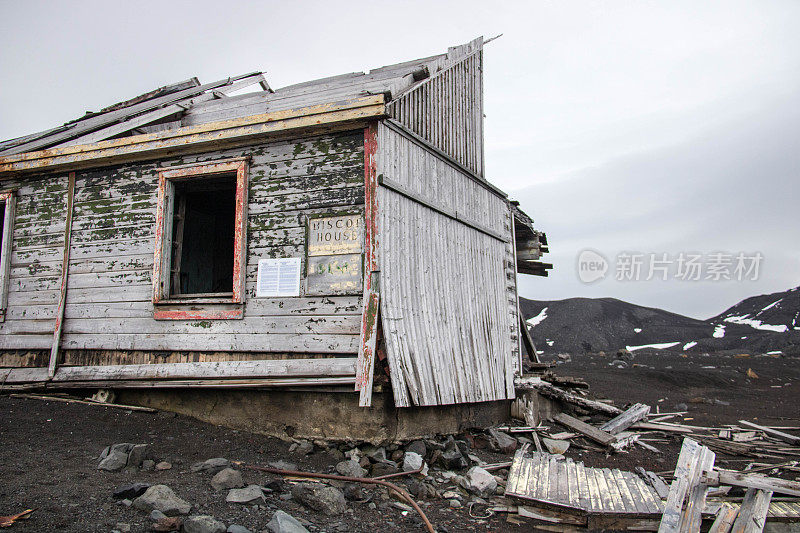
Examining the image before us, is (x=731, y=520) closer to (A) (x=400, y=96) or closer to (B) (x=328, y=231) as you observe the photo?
(B) (x=328, y=231)

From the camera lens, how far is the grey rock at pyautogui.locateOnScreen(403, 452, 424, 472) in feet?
20.0

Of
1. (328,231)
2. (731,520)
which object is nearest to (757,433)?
(731,520)

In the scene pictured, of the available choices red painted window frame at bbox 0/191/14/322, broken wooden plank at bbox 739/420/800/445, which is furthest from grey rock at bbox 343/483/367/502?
broken wooden plank at bbox 739/420/800/445

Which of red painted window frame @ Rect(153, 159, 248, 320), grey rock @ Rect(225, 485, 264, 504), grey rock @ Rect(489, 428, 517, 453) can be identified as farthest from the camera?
grey rock @ Rect(489, 428, 517, 453)

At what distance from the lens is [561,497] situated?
208 inches

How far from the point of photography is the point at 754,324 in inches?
1401

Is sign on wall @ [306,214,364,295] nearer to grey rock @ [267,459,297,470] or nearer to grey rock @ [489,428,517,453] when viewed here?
grey rock @ [267,459,297,470]

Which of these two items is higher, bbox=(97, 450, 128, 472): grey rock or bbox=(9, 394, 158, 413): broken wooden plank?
bbox=(9, 394, 158, 413): broken wooden plank

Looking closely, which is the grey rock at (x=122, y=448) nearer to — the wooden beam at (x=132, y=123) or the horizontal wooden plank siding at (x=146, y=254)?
the horizontal wooden plank siding at (x=146, y=254)

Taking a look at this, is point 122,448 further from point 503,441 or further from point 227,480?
point 503,441

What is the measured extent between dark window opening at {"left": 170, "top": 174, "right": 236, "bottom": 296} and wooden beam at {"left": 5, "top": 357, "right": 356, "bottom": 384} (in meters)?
1.62

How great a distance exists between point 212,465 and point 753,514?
4781 mm

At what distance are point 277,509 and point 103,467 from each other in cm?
193

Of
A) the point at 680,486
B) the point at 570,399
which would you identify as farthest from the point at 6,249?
the point at 570,399
